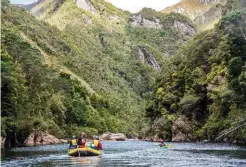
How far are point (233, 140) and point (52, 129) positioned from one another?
1820 inches

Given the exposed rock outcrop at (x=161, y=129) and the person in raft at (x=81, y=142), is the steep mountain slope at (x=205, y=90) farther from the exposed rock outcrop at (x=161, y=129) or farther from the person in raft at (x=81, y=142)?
the person in raft at (x=81, y=142)

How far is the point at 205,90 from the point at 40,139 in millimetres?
37966

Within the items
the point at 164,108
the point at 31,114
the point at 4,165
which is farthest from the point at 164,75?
the point at 4,165

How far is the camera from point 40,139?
91.8 meters

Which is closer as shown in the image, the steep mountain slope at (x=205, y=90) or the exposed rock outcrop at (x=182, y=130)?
the steep mountain slope at (x=205, y=90)

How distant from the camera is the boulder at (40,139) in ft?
282

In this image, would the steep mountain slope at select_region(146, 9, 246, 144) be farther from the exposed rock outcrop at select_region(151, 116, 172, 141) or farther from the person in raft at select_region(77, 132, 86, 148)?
the person in raft at select_region(77, 132, 86, 148)

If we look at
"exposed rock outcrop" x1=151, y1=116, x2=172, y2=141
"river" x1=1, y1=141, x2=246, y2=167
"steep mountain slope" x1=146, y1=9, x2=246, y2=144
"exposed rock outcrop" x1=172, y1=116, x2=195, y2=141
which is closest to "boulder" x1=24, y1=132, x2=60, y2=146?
"exposed rock outcrop" x1=151, y1=116, x2=172, y2=141

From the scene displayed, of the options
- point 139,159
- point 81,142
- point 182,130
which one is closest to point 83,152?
point 81,142

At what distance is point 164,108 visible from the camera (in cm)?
11088

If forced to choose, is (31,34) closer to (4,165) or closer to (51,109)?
(51,109)

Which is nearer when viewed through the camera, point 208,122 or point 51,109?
point 208,122

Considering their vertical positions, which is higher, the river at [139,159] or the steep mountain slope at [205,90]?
the steep mountain slope at [205,90]

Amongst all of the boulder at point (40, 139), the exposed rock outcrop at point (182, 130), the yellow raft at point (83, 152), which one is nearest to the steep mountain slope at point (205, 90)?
the exposed rock outcrop at point (182, 130)
